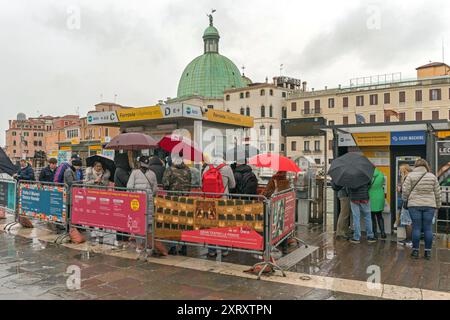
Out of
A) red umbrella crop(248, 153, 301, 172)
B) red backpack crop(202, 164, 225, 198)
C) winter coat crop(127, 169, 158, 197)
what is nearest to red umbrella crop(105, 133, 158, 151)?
winter coat crop(127, 169, 158, 197)

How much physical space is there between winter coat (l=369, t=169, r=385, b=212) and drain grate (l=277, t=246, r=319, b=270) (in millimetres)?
1740

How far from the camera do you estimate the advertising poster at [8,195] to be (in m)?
10.2

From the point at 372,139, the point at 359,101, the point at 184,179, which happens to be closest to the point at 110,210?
the point at 184,179

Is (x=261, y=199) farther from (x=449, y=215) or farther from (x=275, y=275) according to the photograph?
(x=449, y=215)

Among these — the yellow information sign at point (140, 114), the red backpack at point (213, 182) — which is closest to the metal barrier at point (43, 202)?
the red backpack at point (213, 182)

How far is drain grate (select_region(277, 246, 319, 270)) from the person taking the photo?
6.61m

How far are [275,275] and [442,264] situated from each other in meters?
3.03

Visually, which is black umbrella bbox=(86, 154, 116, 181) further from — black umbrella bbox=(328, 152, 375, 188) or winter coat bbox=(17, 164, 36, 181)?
black umbrella bbox=(328, 152, 375, 188)

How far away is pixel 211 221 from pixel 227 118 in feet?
31.3
